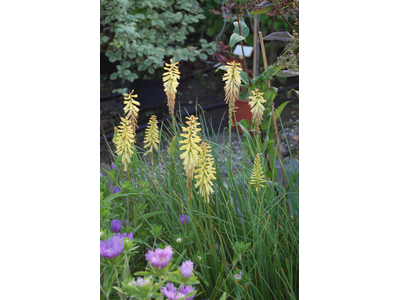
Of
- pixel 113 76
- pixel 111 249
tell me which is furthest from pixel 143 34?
pixel 111 249

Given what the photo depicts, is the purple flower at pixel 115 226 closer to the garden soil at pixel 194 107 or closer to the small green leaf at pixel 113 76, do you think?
the garden soil at pixel 194 107

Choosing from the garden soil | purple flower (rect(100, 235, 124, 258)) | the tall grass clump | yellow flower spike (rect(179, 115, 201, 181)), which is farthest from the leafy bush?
purple flower (rect(100, 235, 124, 258))

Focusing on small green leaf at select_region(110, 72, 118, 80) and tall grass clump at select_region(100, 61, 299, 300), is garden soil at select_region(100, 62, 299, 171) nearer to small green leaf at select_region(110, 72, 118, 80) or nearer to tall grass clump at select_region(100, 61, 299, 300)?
small green leaf at select_region(110, 72, 118, 80)

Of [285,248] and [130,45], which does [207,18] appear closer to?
[130,45]

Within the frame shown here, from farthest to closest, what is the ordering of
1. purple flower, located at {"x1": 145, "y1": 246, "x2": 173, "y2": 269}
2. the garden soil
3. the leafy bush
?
the leafy bush, the garden soil, purple flower, located at {"x1": 145, "y1": 246, "x2": 173, "y2": 269}

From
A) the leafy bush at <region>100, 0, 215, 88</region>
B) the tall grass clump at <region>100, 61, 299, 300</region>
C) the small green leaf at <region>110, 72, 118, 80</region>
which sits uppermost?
the leafy bush at <region>100, 0, 215, 88</region>

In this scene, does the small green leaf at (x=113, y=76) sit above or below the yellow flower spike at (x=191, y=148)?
above

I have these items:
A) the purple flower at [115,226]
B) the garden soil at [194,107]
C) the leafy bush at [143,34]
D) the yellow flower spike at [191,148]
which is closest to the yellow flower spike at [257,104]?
the yellow flower spike at [191,148]

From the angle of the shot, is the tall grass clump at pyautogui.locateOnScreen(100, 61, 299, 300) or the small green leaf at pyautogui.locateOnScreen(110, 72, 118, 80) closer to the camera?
the tall grass clump at pyautogui.locateOnScreen(100, 61, 299, 300)

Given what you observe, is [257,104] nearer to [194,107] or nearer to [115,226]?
[115,226]
